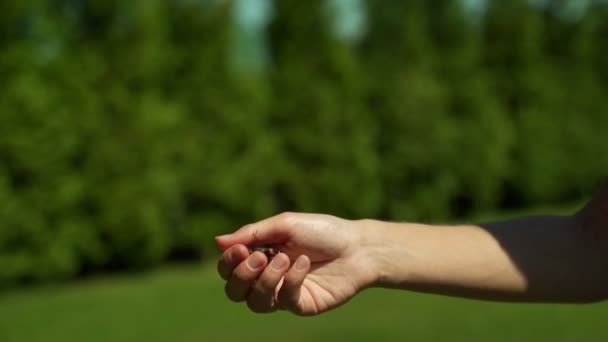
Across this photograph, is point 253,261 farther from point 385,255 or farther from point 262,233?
point 385,255

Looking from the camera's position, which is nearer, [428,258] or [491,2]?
[428,258]

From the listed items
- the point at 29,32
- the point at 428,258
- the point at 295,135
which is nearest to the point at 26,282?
the point at 29,32

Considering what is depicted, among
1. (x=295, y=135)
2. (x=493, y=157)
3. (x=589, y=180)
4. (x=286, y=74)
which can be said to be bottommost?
(x=589, y=180)

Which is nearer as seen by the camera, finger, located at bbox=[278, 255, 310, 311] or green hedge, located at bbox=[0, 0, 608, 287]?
finger, located at bbox=[278, 255, 310, 311]

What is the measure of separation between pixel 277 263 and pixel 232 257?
11 centimetres

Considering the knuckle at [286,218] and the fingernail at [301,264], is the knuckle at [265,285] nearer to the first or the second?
the fingernail at [301,264]

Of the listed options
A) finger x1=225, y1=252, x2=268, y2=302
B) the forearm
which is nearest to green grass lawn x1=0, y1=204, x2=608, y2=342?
the forearm

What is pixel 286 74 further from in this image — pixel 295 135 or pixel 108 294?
pixel 108 294

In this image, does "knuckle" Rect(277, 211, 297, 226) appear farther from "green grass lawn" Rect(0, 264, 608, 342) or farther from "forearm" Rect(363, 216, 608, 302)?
"green grass lawn" Rect(0, 264, 608, 342)

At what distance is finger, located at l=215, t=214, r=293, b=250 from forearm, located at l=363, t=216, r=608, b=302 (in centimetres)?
27

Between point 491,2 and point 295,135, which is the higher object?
point 491,2

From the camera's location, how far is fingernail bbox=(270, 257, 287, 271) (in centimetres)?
187

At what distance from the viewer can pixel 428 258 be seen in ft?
7.01

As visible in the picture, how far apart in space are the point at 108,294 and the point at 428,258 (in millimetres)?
7098
